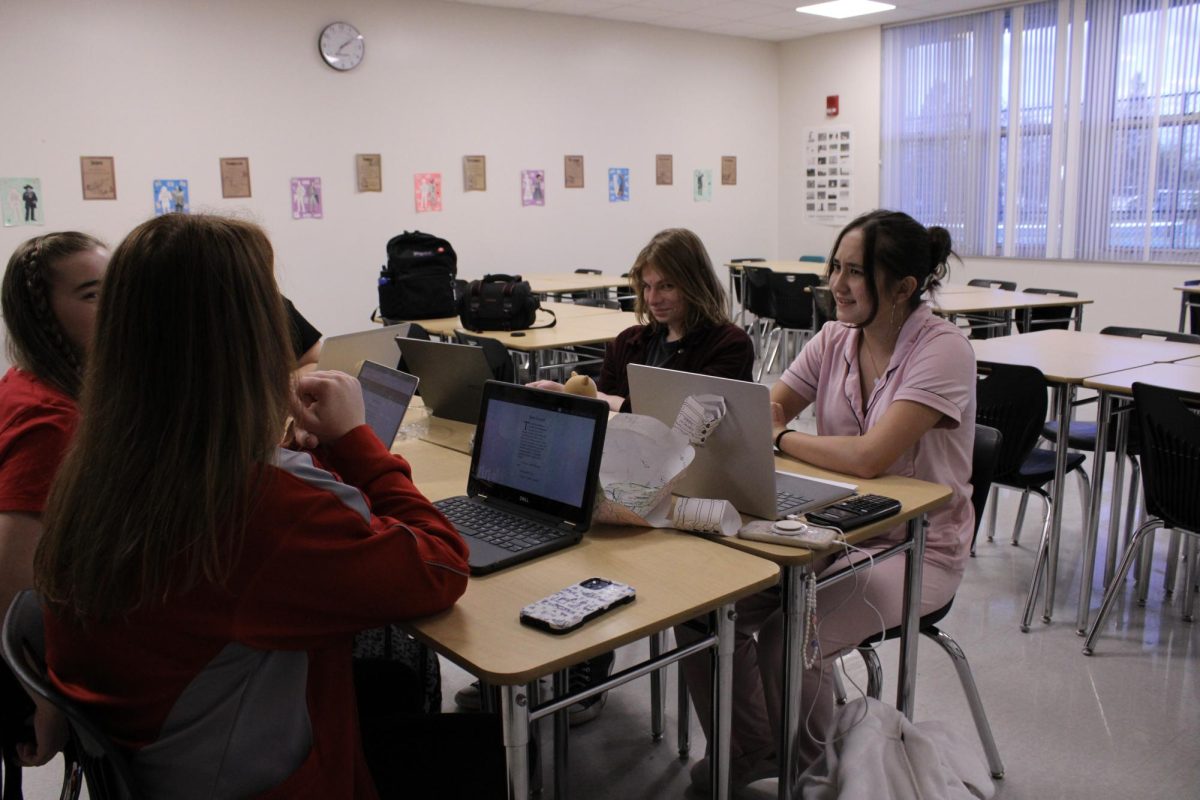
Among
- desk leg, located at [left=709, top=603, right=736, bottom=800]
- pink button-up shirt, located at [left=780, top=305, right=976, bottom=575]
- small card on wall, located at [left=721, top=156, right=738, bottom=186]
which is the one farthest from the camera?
small card on wall, located at [left=721, top=156, right=738, bottom=186]

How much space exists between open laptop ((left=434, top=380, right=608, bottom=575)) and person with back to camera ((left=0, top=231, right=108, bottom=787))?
644mm

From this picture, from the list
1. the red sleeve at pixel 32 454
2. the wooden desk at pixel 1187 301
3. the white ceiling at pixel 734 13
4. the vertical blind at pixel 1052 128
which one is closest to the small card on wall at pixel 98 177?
the white ceiling at pixel 734 13

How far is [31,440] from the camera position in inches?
58.7

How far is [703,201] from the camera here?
30.2 ft

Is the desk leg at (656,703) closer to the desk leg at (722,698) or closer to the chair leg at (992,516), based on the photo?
the desk leg at (722,698)

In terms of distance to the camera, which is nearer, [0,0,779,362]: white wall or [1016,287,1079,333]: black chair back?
[1016,287,1079,333]: black chair back

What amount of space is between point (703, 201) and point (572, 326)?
16.4 feet

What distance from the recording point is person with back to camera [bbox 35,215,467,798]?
106cm

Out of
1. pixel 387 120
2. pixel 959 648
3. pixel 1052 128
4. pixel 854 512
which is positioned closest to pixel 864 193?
pixel 1052 128

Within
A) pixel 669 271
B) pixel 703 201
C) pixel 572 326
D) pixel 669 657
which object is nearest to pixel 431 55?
pixel 703 201

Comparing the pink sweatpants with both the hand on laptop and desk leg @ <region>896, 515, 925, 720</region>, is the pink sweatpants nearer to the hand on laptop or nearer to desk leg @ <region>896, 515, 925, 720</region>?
desk leg @ <region>896, 515, 925, 720</region>

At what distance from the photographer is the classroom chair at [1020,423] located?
2.96 metres

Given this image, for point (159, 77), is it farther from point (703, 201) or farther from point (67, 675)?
point (67, 675)

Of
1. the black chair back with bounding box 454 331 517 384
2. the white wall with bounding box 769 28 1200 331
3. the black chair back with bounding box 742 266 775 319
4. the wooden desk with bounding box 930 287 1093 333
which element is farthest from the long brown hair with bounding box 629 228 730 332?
the white wall with bounding box 769 28 1200 331
